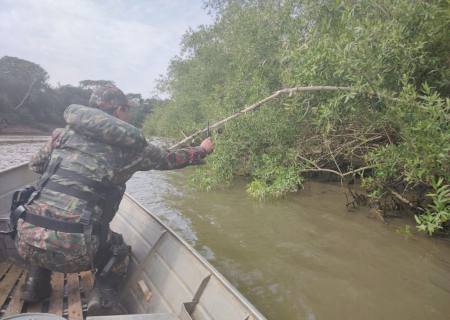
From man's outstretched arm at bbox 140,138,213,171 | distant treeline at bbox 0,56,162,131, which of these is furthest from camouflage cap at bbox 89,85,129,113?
distant treeline at bbox 0,56,162,131

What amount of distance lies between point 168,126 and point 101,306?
51.2ft

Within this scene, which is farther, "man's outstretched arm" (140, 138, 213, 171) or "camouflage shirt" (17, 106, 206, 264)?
"man's outstretched arm" (140, 138, 213, 171)

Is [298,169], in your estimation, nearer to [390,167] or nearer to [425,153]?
[390,167]

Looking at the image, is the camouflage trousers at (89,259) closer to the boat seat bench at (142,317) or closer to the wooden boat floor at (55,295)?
the wooden boat floor at (55,295)

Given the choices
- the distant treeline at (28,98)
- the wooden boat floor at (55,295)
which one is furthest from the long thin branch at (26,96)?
the wooden boat floor at (55,295)

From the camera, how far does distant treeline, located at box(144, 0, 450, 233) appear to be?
13.5 ft

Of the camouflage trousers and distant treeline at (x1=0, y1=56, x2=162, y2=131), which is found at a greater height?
distant treeline at (x1=0, y1=56, x2=162, y2=131)

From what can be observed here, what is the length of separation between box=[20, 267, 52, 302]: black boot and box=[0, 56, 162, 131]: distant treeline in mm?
33287

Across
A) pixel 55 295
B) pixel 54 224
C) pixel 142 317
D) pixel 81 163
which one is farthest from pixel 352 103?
pixel 55 295

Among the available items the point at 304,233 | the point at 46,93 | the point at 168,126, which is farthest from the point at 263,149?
the point at 46,93

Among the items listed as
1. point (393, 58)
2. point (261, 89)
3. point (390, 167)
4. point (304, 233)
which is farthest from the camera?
point (261, 89)

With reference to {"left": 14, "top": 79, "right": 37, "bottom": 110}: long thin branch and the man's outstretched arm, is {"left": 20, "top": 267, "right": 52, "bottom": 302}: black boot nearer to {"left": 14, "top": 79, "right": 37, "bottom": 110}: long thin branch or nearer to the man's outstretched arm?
the man's outstretched arm

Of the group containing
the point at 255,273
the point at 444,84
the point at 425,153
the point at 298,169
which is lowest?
the point at 255,273

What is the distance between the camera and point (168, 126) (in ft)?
60.0
